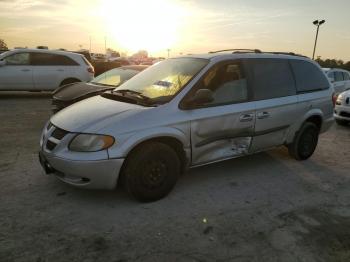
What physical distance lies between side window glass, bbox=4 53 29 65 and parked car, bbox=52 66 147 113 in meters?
4.71

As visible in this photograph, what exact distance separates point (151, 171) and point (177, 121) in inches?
25.5

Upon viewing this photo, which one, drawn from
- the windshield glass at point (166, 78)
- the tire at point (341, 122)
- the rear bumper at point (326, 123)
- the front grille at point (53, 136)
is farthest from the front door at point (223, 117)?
the tire at point (341, 122)

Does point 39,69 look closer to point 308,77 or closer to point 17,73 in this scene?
point 17,73

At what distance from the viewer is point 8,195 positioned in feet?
13.5

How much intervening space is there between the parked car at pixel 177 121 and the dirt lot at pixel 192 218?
0.34m

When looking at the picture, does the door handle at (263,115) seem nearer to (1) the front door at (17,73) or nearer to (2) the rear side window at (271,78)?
(2) the rear side window at (271,78)

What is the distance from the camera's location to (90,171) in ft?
11.9

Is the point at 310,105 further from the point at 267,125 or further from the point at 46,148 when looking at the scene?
the point at 46,148

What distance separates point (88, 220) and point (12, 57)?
32.5 feet

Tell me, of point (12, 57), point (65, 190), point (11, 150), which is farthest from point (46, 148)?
point (12, 57)

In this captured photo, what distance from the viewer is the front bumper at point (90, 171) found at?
362cm

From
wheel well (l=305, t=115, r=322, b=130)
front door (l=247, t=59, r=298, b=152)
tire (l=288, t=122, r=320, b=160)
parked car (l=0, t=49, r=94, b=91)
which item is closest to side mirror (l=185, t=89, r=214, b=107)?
front door (l=247, t=59, r=298, b=152)

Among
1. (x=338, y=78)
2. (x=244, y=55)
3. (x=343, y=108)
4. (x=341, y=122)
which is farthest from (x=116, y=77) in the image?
(x=338, y=78)

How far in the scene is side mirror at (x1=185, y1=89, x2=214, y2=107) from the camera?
4098 mm
